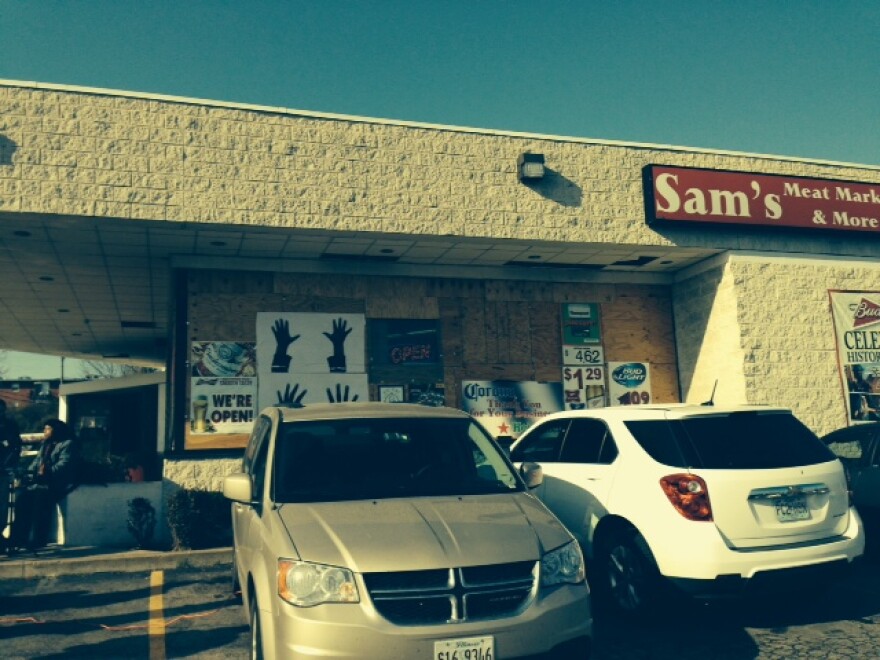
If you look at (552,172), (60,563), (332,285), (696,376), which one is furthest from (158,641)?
(696,376)

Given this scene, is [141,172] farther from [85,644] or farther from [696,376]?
[696,376]

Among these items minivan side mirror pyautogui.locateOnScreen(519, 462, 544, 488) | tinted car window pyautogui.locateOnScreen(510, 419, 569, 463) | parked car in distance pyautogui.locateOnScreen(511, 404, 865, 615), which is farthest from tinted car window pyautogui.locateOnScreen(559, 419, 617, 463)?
minivan side mirror pyautogui.locateOnScreen(519, 462, 544, 488)

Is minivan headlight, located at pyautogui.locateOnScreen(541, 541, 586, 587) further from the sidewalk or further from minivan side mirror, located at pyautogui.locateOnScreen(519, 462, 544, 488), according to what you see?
the sidewalk

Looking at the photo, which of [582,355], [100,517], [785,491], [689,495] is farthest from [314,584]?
[582,355]

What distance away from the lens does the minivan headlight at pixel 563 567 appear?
4160 mm

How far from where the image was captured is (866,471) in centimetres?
797

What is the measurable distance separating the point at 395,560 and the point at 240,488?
57.1 inches

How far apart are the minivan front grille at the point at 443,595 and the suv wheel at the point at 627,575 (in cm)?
209

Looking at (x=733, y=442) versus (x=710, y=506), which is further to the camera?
(x=733, y=442)

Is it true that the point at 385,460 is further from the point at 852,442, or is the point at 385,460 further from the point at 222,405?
the point at 222,405

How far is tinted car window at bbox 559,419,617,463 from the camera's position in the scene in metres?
6.56

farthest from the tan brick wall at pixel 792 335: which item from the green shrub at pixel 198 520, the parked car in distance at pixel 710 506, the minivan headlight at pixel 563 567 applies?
the minivan headlight at pixel 563 567

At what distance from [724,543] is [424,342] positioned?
829 centimetres

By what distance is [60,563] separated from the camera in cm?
916
